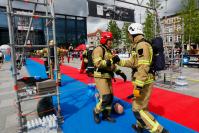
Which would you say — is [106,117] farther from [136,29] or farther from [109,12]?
[109,12]

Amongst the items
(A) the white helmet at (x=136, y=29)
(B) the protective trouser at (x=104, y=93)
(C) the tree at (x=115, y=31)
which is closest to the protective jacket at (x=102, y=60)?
(B) the protective trouser at (x=104, y=93)

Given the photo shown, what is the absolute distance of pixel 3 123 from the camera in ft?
17.1

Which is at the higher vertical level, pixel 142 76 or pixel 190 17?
pixel 190 17

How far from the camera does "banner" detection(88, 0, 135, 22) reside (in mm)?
16188

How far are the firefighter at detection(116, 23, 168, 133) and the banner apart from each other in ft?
39.9

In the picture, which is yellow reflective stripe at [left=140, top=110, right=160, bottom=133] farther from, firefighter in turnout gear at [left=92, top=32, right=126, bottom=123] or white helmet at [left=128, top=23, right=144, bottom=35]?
white helmet at [left=128, top=23, right=144, bottom=35]

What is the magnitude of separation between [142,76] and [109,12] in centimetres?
A: 1496

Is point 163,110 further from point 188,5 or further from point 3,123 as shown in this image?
point 188,5

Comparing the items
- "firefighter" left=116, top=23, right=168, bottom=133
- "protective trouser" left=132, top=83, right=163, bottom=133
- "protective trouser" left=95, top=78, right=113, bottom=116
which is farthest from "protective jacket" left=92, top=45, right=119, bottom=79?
"protective trouser" left=132, top=83, right=163, bottom=133

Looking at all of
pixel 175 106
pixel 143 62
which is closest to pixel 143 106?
pixel 143 62

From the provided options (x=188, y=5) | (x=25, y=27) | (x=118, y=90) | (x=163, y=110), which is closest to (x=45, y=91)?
(x=25, y=27)

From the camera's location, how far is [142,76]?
11.7 ft

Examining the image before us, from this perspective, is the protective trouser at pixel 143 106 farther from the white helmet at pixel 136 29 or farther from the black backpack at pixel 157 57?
the white helmet at pixel 136 29

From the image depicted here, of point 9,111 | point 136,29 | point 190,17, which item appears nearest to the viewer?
point 136,29
